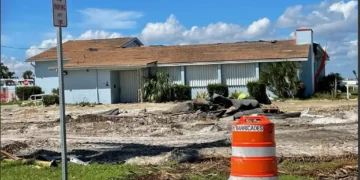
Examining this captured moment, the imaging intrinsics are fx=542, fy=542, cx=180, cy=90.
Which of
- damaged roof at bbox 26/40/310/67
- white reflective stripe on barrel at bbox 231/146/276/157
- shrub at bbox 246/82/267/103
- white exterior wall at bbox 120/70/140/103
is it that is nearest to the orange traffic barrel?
white reflective stripe on barrel at bbox 231/146/276/157

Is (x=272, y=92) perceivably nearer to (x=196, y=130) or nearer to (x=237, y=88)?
(x=237, y=88)

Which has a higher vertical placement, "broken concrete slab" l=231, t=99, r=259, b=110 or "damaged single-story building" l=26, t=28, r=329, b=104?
"damaged single-story building" l=26, t=28, r=329, b=104

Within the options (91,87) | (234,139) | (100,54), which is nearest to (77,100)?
(91,87)

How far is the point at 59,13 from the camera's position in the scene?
21.5 feet

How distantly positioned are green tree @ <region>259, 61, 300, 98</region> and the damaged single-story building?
1.66 ft

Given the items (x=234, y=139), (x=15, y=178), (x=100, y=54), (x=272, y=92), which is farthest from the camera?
(x=100, y=54)

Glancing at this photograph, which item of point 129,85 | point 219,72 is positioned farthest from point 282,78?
point 129,85

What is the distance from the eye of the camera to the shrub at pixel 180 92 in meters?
36.3

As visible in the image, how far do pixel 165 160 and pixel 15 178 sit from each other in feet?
9.82

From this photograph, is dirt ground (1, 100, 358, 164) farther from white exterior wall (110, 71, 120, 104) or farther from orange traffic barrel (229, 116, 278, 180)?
white exterior wall (110, 71, 120, 104)

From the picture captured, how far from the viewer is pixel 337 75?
40.0m

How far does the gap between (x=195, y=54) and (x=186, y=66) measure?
171cm

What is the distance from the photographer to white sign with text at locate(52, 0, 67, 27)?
6.49m

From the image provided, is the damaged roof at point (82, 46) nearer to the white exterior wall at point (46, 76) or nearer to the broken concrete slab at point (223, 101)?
the white exterior wall at point (46, 76)
